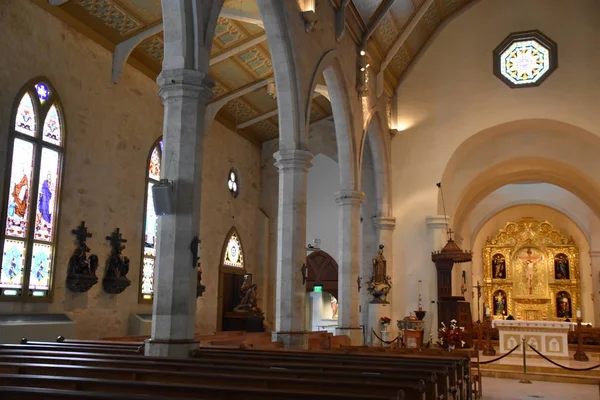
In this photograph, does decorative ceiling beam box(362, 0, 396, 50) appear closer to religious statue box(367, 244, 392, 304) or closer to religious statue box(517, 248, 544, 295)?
religious statue box(367, 244, 392, 304)

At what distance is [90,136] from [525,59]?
1273cm

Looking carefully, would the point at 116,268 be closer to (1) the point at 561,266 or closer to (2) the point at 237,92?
(2) the point at 237,92

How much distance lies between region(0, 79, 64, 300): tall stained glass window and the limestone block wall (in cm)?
17

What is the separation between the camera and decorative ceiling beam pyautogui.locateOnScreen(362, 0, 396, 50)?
15.3 meters

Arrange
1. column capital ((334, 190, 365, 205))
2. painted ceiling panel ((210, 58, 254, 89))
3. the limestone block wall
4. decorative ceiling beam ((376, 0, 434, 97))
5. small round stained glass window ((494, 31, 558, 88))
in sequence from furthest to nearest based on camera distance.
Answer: small round stained glass window ((494, 31, 558, 88))
decorative ceiling beam ((376, 0, 434, 97))
painted ceiling panel ((210, 58, 254, 89))
column capital ((334, 190, 365, 205))
the limestone block wall

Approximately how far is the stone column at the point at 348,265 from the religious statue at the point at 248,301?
3908mm

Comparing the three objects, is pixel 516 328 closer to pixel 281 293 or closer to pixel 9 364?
pixel 281 293

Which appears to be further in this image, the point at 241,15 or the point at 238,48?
the point at 238,48

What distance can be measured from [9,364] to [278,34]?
759cm

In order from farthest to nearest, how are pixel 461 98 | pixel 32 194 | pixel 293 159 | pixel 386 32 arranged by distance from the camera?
1. pixel 461 98
2. pixel 386 32
3. pixel 293 159
4. pixel 32 194

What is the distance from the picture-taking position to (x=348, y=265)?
588 inches

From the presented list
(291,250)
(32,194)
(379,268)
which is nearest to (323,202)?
(379,268)

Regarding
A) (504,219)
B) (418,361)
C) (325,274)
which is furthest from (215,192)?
(504,219)

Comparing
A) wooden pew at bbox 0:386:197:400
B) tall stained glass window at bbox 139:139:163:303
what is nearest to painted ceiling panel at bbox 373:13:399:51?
tall stained glass window at bbox 139:139:163:303
